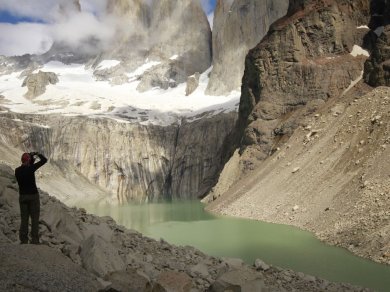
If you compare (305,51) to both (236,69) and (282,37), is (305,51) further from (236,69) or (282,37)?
(236,69)

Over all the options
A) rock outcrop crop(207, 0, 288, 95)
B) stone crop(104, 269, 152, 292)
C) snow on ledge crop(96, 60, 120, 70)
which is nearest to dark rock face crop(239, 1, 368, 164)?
stone crop(104, 269, 152, 292)

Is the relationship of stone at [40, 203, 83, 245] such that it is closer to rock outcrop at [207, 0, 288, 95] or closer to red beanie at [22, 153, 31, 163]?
red beanie at [22, 153, 31, 163]

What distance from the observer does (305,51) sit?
50094mm

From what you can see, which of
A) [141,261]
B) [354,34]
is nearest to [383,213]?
[141,261]

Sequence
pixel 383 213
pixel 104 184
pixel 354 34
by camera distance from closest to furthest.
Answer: pixel 383 213 → pixel 354 34 → pixel 104 184

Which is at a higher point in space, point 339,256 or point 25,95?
point 25,95

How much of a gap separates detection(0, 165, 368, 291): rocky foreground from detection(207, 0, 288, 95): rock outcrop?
9390 centimetres

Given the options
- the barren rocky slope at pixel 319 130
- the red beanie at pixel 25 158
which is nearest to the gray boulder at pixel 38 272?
the red beanie at pixel 25 158

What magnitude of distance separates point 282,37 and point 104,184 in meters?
44.9

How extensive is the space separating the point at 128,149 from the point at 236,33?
39946 mm

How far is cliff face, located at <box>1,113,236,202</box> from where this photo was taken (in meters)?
81.2

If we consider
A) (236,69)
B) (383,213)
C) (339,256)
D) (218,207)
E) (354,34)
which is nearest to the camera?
(339,256)

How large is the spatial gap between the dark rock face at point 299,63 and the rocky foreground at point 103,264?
1365 inches

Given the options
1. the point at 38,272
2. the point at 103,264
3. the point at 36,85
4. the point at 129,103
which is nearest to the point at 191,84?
the point at 129,103
